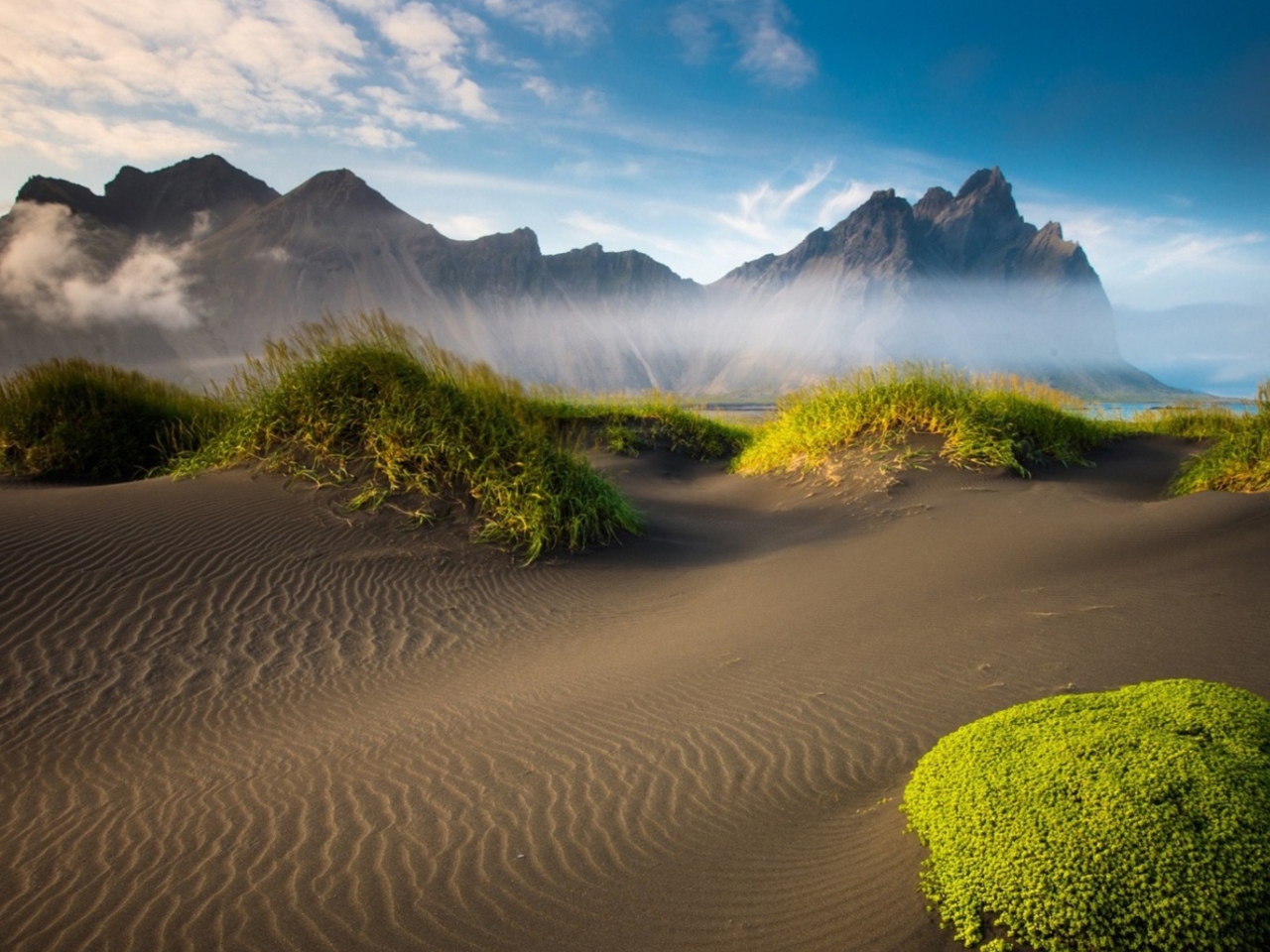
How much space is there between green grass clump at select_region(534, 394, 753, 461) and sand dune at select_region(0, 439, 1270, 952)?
6.52m

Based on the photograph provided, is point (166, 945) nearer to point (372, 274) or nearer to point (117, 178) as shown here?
point (372, 274)

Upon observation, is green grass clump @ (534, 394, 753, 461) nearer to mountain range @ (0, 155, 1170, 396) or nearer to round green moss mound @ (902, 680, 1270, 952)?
round green moss mound @ (902, 680, 1270, 952)

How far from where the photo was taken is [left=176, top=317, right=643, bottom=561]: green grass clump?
7.87m

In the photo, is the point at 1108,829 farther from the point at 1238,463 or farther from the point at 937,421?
the point at 937,421

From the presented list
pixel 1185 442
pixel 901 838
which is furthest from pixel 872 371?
pixel 901 838

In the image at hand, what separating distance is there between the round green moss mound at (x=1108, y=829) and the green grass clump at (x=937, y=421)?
7.86 meters

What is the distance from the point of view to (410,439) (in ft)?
26.9

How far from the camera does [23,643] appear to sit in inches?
191

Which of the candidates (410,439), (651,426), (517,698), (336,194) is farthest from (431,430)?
(336,194)

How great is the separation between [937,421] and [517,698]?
8578mm

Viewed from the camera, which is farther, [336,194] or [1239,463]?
[336,194]

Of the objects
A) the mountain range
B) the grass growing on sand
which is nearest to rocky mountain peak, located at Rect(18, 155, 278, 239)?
the mountain range

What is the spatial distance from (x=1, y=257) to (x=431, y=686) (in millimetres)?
192943

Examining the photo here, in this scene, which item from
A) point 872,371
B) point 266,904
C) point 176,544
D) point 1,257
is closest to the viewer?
point 266,904
